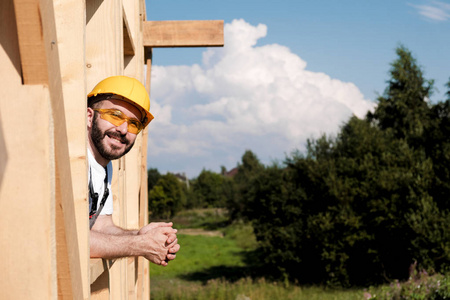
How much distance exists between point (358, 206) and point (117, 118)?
63.6 feet

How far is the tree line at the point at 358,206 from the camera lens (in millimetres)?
18578

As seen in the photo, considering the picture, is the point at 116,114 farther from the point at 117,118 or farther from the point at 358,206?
the point at 358,206

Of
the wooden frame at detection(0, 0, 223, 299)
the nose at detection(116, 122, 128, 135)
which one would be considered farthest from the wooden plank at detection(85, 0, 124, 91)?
the wooden frame at detection(0, 0, 223, 299)

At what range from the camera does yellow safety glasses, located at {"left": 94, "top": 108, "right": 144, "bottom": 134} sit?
224cm

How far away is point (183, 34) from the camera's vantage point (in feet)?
17.1

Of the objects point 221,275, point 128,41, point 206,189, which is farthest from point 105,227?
point 206,189

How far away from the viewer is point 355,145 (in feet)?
71.7

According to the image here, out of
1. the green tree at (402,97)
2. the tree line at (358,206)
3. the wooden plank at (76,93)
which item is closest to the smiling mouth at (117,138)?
the wooden plank at (76,93)

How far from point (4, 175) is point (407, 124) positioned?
28.8 m

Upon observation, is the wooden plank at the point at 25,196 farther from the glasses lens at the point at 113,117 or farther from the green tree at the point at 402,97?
the green tree at the point at 402,97

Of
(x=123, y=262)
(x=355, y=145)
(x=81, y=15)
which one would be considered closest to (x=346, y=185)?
(x=355, y=145)

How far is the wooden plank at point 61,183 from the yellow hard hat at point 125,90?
1138mm

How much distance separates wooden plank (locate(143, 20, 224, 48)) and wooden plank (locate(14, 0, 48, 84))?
420 centimetres

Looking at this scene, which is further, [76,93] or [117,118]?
[117,118]
